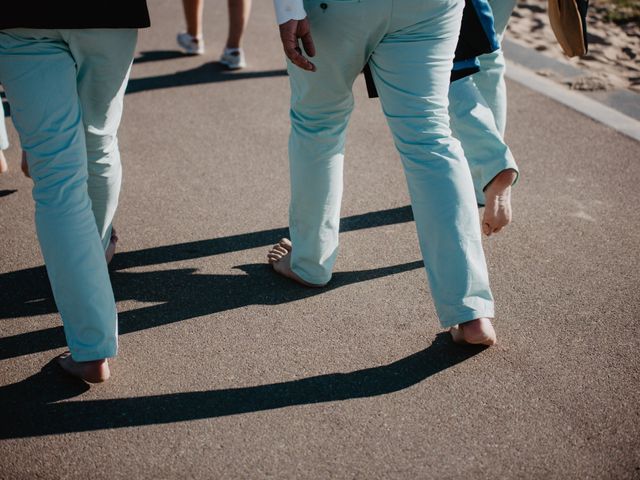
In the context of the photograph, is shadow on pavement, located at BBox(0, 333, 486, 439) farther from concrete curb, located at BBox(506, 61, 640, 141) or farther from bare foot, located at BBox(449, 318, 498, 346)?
concrete curb, located at BBox(506, 61, 640, 141)

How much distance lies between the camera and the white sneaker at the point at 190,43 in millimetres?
6258

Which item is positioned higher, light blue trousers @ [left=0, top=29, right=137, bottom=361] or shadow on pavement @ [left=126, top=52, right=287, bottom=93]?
light blue trousers @ [left=0, top=29, right=137, bottom=361]

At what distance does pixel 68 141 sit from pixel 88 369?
30.3 inches

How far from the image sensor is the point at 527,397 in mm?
2498

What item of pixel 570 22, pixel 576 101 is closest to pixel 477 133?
pixel 570 22

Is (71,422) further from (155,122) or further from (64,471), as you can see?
(155,122)

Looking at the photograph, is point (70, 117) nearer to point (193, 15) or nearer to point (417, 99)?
point (417, 99)

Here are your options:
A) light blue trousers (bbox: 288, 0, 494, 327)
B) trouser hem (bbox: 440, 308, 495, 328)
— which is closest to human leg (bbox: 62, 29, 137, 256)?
light blue trousers (bbox: 288, 0, 494, 327)

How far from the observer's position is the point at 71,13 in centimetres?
222

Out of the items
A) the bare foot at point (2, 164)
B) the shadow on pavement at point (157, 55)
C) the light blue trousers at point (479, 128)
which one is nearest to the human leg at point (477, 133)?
the light blue trousers at point (479, 128)

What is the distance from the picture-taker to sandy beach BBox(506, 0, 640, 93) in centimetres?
554

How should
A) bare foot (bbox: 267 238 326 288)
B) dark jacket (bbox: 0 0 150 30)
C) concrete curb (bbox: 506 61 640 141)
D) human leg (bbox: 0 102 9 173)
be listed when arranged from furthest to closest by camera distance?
concrete curb (bbox: 506 61 640 141)
human leg (bbox: 0 102 9 173)
bare foot (bbox: 267 238 326 288)
dark jacket (bbox: 0 0 150 30)

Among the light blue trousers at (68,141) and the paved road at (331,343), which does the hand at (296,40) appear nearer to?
the light blue trousers at (68,141)

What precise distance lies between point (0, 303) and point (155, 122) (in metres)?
2.22
